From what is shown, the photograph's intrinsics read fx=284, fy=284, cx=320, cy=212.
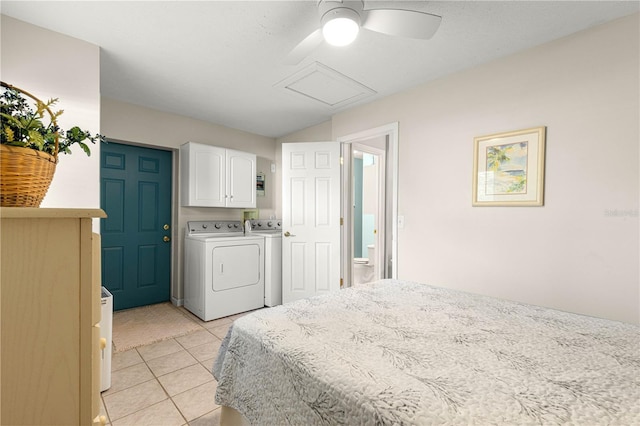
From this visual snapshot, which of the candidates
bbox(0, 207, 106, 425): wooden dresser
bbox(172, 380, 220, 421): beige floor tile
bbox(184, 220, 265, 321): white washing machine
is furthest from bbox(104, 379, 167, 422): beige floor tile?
bbox(0, 207, 106, 425): wooden dresser

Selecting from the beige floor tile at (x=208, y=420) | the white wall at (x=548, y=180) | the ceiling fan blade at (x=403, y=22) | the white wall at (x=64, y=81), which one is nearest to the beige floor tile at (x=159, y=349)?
the beige floor tile at (x=208, y=420)

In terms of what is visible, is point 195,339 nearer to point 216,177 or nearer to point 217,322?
point 217,322

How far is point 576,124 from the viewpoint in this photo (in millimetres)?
1848

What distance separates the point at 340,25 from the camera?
148 cm

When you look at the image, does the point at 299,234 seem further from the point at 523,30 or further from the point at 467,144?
the point at 523,30

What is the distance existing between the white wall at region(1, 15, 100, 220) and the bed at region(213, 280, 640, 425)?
4.98 feet

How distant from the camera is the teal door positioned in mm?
3174

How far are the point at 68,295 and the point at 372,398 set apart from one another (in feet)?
2.69

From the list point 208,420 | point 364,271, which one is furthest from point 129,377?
point 364,271

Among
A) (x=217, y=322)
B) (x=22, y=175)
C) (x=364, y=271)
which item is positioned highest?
(x=22, y=175)

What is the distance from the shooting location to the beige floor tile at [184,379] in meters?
1.92

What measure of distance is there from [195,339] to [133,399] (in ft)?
2.79

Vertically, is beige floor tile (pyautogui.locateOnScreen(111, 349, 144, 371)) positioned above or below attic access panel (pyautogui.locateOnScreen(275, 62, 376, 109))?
below

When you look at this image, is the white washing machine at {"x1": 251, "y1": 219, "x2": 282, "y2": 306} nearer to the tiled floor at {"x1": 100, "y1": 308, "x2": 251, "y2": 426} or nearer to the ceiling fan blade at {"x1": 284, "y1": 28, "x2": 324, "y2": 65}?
the tiled floor at {"x1": 100, "y1": 308, "x2": 251, "y2": 426}
